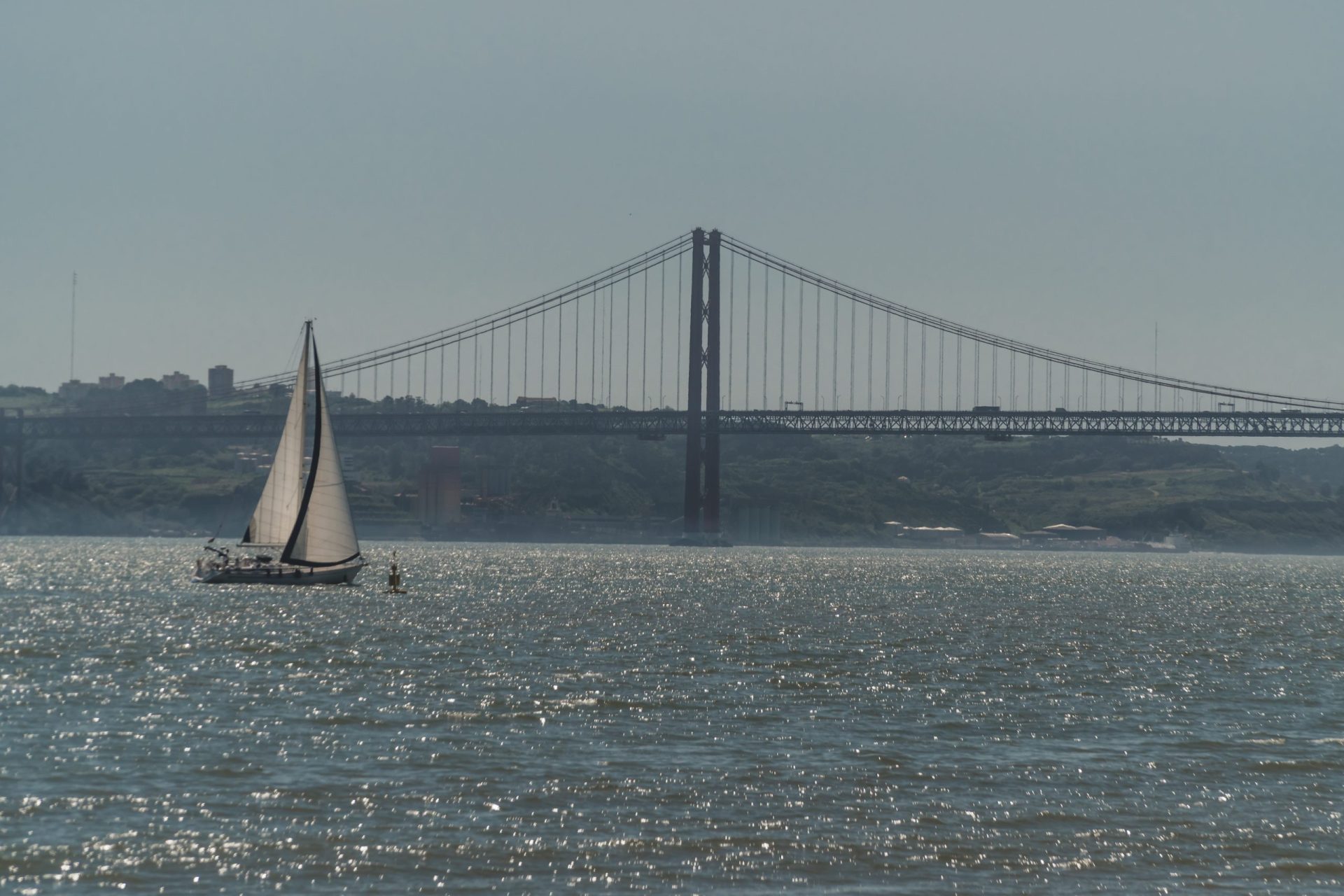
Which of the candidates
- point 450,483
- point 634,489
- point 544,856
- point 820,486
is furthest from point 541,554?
point 544,856

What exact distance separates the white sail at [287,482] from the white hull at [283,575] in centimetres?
130

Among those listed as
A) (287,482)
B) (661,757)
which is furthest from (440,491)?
(661,757)

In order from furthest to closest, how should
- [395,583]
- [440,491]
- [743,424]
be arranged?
1. [440,491]
2. [743,424]
3. [395,583]

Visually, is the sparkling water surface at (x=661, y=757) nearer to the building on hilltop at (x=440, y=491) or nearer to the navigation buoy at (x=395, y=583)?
the navigation buoy at (x=395, y=583)

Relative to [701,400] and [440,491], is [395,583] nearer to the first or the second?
[701,400]

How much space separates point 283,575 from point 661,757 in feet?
143

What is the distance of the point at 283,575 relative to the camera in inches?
2408

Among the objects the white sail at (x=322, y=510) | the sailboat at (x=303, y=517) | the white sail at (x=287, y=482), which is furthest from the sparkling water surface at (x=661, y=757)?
the white sail at (x=287, y=482)

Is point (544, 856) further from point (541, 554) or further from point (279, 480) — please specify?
point (541, 554)

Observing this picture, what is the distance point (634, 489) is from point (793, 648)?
147m

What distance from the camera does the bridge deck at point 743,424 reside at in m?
117

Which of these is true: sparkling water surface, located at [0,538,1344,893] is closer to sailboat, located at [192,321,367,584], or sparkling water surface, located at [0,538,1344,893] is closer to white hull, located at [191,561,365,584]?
sailboat, located at [192,321,367,584]

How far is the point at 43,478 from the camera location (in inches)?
6639

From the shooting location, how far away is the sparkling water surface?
14.7m
